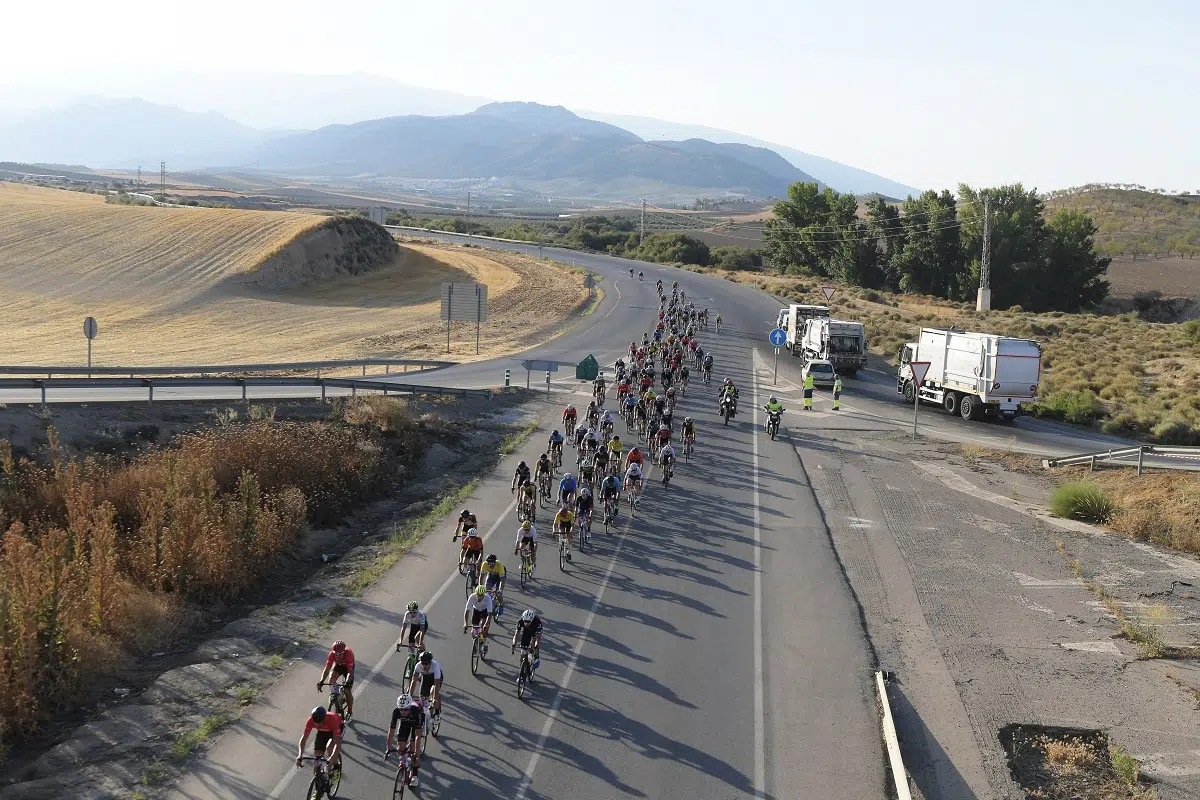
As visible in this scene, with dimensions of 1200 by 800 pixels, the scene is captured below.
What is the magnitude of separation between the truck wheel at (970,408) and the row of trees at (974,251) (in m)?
51.4

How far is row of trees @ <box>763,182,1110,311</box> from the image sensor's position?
8738 cm

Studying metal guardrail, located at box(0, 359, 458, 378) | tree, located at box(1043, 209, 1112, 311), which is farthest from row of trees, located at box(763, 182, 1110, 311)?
metal guardrail, located at box(0, 359, 458, 378)

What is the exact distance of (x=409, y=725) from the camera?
1162cm

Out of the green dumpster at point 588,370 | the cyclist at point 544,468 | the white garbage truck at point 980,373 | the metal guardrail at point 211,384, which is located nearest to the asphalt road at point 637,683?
the cyclist at point 544,468

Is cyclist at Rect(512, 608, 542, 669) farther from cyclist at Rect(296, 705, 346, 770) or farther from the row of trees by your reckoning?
the row of trees

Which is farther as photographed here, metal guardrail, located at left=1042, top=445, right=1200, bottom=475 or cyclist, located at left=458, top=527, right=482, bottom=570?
metal guardrail, located at left=1042, top=445, right=1200, bottom=475

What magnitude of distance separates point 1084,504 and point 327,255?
66.3m

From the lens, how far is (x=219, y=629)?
18.1 m

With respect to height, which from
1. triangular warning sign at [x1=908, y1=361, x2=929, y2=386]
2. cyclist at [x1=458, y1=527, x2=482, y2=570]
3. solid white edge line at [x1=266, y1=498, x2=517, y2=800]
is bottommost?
solid white edge line at [x1=266, y1=498, x2=517, y2=800]

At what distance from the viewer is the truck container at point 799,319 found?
52.7 meters

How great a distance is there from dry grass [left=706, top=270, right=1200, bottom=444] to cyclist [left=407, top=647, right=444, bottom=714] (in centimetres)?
3110

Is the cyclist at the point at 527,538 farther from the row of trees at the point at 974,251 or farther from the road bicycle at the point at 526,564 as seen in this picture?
the row of trees at the point at 974,251

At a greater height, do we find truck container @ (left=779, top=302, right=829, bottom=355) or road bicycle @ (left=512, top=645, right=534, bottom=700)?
truck container @ (left=779, top=302, right=829, bottom=355)

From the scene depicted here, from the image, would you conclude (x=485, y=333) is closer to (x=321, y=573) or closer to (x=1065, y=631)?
(x=321, y=573)
